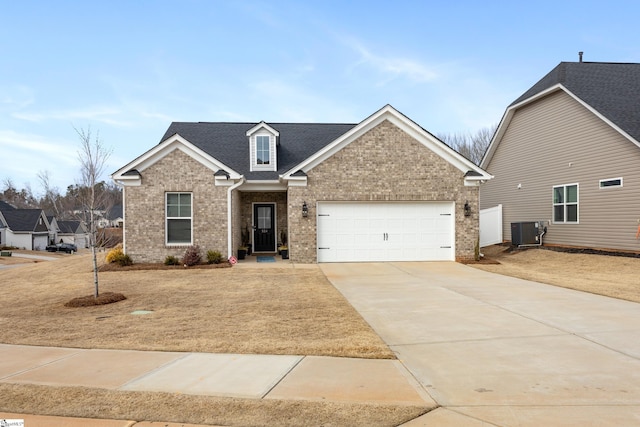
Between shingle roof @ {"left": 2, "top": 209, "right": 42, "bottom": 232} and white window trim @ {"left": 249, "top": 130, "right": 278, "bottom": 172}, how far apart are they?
50085 millimetres

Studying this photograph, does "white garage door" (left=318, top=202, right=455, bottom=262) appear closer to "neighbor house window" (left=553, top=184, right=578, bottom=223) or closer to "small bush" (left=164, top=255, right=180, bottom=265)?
"small bush" (left=164, top=255, right=180, bottom=265)

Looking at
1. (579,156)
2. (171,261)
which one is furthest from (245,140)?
(579,156)

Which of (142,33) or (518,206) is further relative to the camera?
(518,206)

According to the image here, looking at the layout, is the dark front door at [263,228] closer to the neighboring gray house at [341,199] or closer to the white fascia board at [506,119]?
the neighboring gray house at [341,199]

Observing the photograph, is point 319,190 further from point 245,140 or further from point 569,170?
point 569,170

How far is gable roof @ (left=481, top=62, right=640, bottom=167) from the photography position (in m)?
16.5

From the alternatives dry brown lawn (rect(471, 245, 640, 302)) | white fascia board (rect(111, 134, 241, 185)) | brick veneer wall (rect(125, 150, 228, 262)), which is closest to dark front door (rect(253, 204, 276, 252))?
brick veneer wall (rect(125, 150, 228, 262))

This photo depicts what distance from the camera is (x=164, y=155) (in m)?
16.4

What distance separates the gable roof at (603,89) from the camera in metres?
16.5

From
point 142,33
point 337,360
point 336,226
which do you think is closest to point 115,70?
point 142,33

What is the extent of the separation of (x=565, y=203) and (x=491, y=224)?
4.47 meters

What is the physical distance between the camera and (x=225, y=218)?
16578 mm

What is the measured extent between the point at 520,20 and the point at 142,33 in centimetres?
1335

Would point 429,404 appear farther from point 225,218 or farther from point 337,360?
point 225,218
